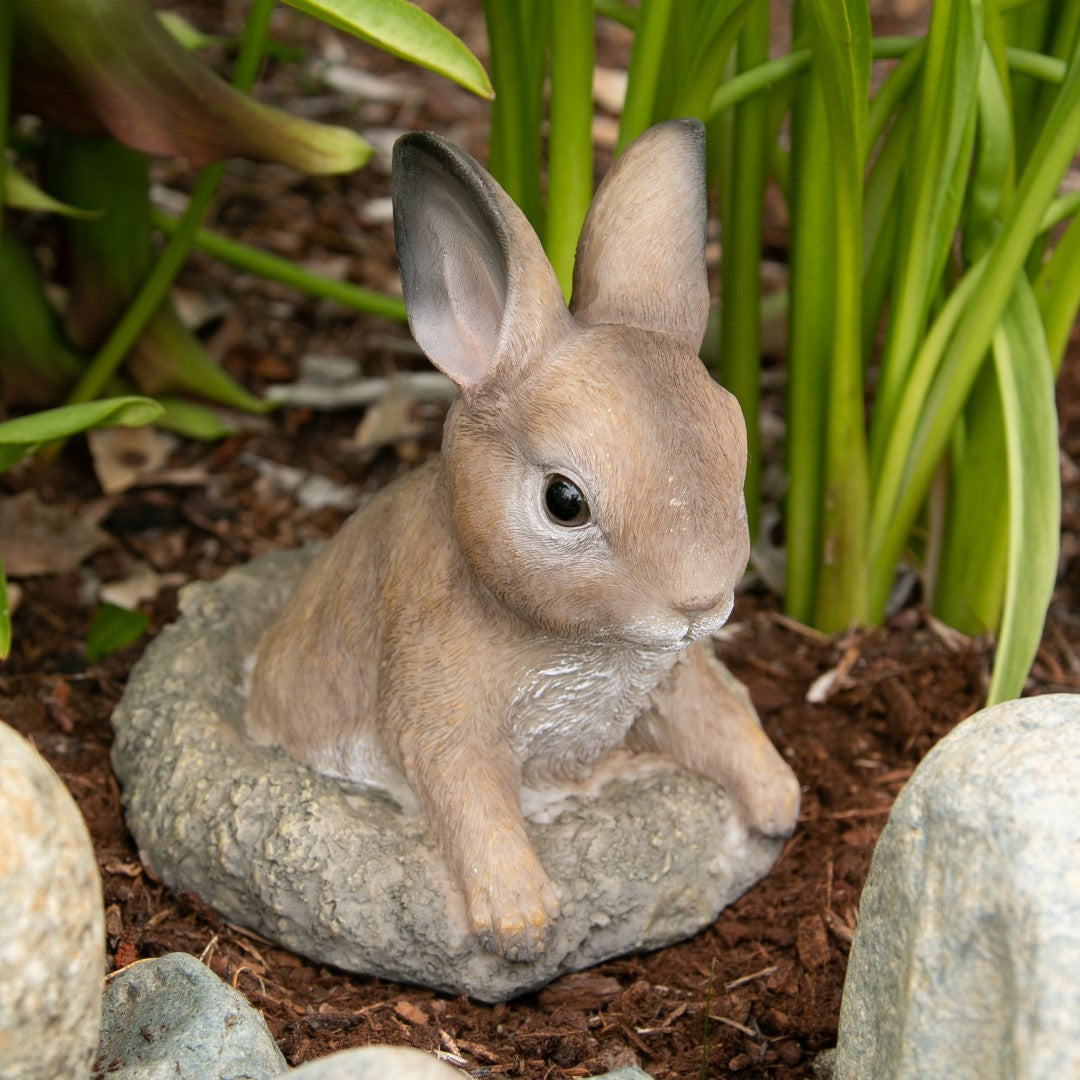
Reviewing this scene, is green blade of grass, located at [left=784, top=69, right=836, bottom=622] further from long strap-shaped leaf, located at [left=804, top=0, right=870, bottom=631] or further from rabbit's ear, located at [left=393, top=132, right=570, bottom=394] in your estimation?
rabbit's ear, located at [left=393, top=132, right=570, bottom=394]

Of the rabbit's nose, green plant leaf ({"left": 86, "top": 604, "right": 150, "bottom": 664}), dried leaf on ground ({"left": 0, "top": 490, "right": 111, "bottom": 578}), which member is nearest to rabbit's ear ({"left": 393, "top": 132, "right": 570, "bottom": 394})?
the rabbit's nose

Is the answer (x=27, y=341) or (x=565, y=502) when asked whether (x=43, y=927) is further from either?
(x=27, y=341)

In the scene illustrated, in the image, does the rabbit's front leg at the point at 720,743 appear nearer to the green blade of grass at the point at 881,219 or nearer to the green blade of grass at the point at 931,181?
the green blade of grass at the point at 931,181

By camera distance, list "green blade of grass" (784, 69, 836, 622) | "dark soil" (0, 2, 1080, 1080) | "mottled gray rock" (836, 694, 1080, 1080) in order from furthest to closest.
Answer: "green blade of grass" (784, 69, 836, 622) → "dark soil" (0, 2, 1080, 1080) → "mottled gray rock" (836, 694, 1080, 1080)

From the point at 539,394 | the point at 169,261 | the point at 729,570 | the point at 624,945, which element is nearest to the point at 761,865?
the point at 624,945

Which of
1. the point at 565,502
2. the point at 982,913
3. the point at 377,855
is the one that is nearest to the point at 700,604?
the point at 565,502

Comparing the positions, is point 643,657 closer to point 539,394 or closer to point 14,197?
point 539,394
